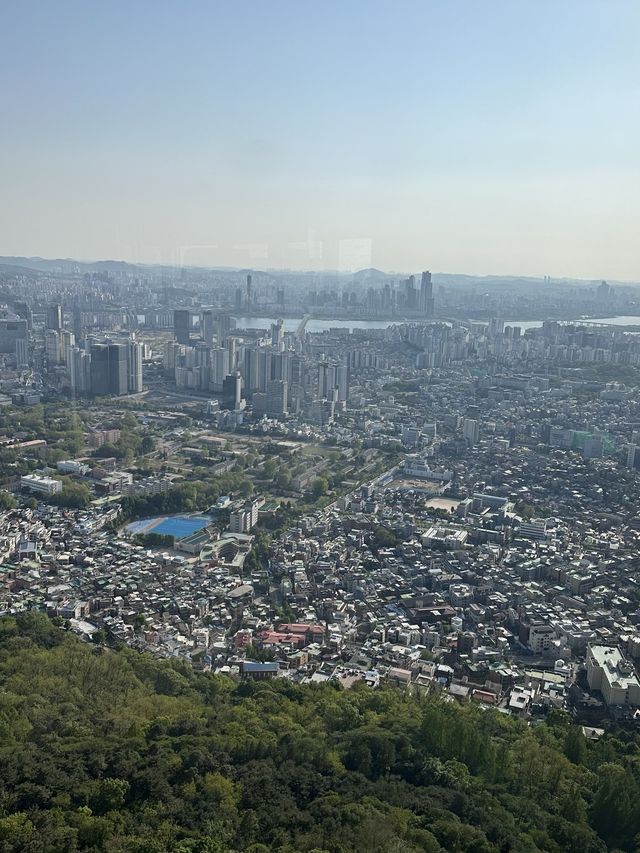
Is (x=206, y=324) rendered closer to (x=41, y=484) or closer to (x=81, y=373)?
(x=81, y=373)

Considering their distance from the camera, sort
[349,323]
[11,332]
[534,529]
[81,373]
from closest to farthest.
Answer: [534,529], [81,373], [11,332], [349,323]

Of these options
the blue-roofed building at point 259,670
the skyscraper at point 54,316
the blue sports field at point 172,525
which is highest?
the skyscraper at point 54,316

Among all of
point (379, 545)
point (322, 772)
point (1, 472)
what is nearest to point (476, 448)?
point (379, 545)

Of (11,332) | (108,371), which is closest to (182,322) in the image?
(11,332)

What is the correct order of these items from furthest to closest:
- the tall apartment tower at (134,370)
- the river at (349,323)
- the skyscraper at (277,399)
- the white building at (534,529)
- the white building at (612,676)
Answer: the river at (349,323) < the tall apartment tower at (134,370) < the skyscraper at (277,399) < the white building at (534,529) < the white building at (612,676)

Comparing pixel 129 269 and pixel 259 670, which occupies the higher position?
pixel 129 269

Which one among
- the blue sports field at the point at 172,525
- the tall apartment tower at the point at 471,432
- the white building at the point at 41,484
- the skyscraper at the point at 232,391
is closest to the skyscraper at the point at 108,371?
the skyscraper at the point at 232,391

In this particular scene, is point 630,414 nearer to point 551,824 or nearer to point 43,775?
point 551,824

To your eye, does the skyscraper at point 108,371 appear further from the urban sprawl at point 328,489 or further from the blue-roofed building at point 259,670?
the blue-roofed building at point 259,670

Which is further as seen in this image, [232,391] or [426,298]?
[426,298]
